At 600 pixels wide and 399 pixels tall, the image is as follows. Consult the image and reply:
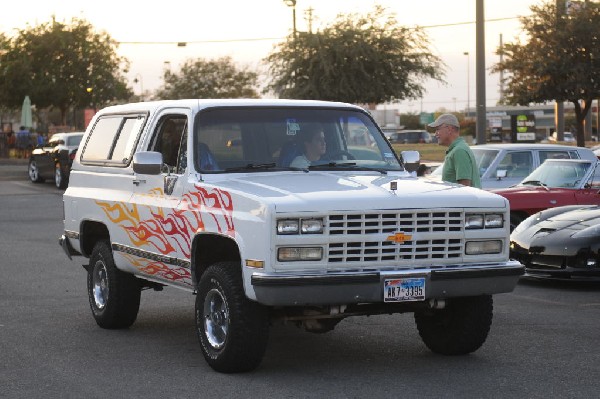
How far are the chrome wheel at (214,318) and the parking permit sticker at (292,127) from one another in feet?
5.26

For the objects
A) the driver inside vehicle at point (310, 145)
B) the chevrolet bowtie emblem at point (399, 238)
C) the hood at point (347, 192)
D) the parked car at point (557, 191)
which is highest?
the driver inside vehicle at point (310, 145)

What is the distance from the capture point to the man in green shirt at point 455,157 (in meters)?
10.9

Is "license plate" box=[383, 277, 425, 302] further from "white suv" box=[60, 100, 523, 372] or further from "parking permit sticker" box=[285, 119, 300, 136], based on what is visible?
"parking permit sticker" box=[285, 119, 300, 136]

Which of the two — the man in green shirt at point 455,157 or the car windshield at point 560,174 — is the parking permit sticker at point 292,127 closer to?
the man in green shirt at point 455,157

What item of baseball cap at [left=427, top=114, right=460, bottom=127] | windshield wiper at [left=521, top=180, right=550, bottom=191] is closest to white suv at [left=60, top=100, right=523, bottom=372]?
baseball cap at [left=427, top=114, right=460, bottom=127]

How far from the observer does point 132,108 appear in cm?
1045

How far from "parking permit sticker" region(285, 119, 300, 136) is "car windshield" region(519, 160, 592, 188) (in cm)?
739

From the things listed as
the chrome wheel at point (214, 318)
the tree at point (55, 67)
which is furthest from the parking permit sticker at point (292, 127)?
the tree at point (55, 67)

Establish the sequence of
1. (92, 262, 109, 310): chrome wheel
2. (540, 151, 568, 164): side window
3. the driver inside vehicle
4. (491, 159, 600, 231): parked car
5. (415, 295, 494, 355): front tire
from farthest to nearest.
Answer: (540, 151, 568, 164): side window
(491, 159, 600, 231): parked car
(92, 262, 109, 310): chrome wheel
the driver inside vehicle
(415, 295, 494, 355): front tire

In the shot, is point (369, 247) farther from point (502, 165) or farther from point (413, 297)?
point (502, 165)

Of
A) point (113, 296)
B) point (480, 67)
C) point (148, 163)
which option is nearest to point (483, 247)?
point (148, 163)

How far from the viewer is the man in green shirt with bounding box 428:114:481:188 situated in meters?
10.9

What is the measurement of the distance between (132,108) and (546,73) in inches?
1002

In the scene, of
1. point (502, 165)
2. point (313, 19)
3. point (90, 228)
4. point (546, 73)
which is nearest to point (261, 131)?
point (90, 228)
